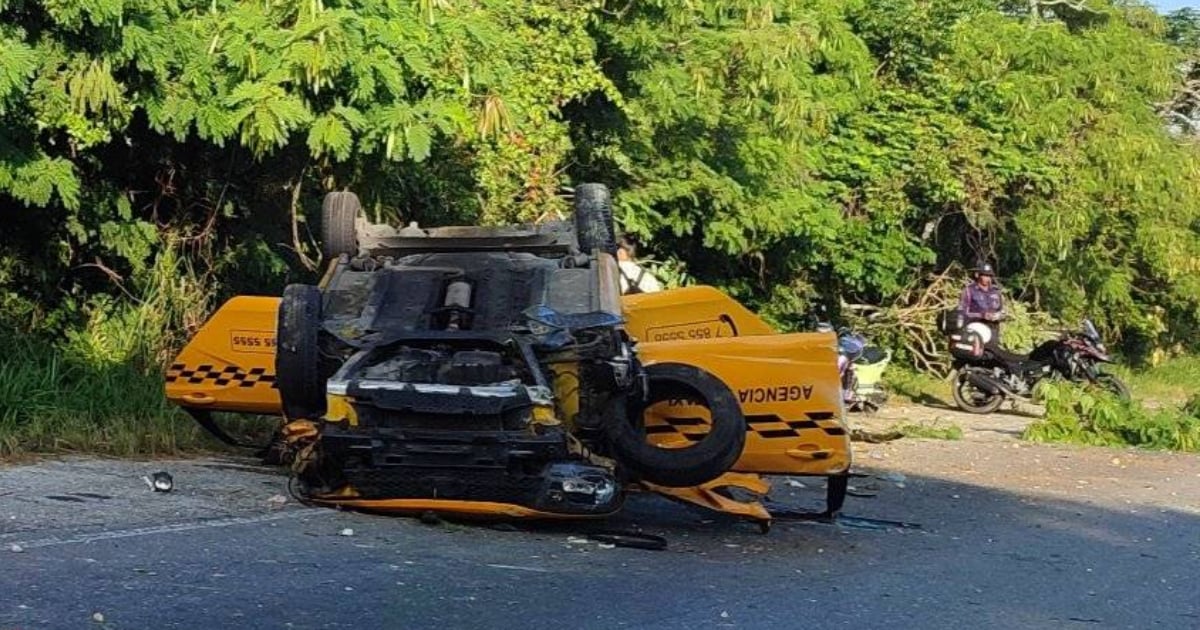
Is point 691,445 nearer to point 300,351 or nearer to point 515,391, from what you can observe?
point 515,391

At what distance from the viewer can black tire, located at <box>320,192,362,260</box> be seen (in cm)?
1005

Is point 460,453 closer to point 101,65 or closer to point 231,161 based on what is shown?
point 101,65

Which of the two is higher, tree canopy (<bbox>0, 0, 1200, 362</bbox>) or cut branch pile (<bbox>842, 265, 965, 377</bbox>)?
tree canopy (<bbox>0, 0, 1200, 362</bbox>)

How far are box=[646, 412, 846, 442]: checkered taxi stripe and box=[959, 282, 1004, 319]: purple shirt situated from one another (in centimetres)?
1288

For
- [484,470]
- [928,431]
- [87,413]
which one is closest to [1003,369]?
[928,431]

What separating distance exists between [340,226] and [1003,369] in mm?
12575

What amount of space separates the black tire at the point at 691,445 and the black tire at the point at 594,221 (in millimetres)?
1594

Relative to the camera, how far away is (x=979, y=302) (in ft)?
68.2

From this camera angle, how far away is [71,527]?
745 centimetres

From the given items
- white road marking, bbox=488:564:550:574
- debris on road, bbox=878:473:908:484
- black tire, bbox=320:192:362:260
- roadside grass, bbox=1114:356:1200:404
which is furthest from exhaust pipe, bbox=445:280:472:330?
roadside grass, bbox=1114:356:1200:404

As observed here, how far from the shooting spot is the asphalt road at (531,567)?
6.14 m

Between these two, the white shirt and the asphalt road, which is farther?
the white shirt

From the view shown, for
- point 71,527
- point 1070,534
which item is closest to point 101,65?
point 71,527

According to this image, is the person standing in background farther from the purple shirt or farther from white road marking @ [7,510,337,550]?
the purple shirt
